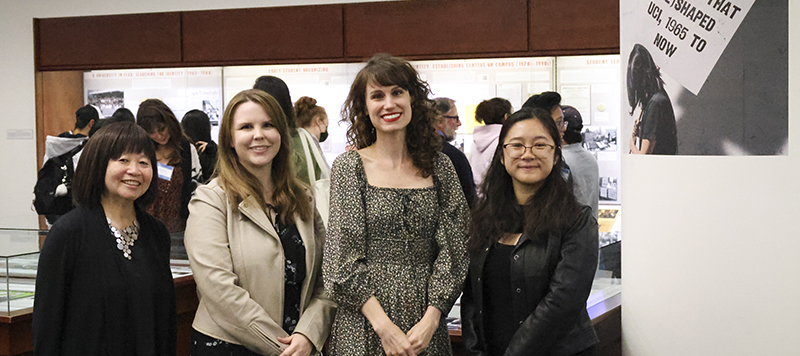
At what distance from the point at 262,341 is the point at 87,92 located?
6219 mm

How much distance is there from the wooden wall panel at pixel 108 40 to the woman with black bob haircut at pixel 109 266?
524cm

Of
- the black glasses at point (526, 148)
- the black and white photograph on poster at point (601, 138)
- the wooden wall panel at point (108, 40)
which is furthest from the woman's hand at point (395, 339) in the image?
the wooden wall panel at point (108, 40)

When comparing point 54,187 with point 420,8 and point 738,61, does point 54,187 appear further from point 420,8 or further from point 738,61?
point 738,61

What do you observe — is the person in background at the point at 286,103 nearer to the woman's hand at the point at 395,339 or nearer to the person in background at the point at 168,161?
the person in background at the point at 168,161

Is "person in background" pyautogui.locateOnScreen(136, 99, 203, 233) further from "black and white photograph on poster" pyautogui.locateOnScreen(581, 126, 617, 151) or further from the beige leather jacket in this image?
"black and white photograph on poster" pyautogui.locateOnScreen(581, 126, 617, 151)

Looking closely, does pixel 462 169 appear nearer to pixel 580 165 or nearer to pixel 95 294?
pixel 580 165

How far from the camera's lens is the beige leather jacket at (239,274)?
246 centimetres

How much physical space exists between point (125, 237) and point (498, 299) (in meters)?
1.24

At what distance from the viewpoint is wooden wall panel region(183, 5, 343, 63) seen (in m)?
7.11

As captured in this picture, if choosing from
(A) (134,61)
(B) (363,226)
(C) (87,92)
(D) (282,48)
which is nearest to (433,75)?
(D) (282,48)

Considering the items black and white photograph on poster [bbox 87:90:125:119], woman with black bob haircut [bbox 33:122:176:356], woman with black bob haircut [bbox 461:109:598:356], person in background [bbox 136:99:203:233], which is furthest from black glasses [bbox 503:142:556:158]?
black and white photograph on poster [bbox 87:90:125:119]

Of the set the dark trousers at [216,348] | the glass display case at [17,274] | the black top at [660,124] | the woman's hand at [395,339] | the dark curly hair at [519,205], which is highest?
the black top at [660,124]

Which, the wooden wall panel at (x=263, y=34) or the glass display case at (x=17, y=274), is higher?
the wooden wall panel at (x=263, y=34)

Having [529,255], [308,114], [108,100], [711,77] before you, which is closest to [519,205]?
[529,255]
